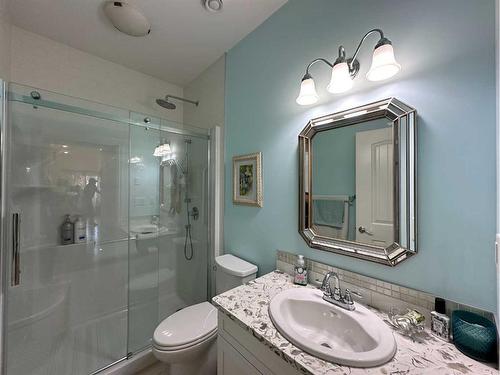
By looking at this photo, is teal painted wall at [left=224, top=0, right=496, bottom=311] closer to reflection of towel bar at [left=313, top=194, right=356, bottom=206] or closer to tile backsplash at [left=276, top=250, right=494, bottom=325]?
tile backsplash at [left=276, top=250, right=494, bottom=325]

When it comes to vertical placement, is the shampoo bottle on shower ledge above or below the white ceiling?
below

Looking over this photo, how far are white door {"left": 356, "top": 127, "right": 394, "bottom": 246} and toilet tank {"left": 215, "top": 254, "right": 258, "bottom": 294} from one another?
0.78m

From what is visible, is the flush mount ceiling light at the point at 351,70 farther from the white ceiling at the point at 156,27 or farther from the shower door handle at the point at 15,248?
the shower door handle at the point at 15,248

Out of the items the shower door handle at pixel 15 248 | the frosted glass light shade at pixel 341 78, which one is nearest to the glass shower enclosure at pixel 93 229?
the shower door handle at pixel 15 248

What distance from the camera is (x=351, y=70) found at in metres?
1.02

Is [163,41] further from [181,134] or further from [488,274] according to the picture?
[488,274]

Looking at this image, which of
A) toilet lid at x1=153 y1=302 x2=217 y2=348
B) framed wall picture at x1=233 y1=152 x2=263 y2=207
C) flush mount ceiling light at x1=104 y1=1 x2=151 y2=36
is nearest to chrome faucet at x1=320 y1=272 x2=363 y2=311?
framed wall picture at x1=233 y1=152 x2=263 y2=207

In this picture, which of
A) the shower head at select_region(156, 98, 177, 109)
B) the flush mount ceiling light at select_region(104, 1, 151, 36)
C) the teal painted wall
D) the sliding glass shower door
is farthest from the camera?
the shower head at select_region(156, 98, 177, 109)

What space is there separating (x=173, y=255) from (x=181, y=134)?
4.07 ft

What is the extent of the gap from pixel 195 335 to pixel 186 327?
97 mm

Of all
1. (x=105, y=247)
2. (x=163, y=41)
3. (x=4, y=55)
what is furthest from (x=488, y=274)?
(x=4, y=55)

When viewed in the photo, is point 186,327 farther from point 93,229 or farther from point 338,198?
point 93,229

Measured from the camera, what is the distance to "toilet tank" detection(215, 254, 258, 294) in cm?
142

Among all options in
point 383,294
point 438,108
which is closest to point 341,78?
point 438,108
